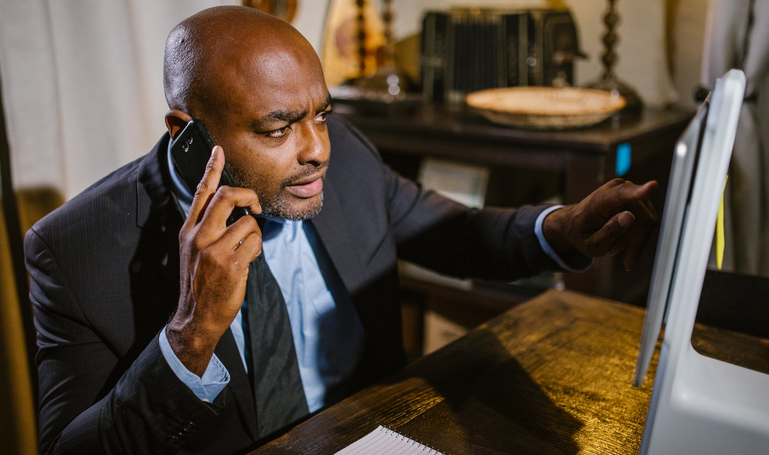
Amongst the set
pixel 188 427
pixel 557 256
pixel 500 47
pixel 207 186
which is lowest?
pixel 188 427

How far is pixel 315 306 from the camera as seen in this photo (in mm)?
1220

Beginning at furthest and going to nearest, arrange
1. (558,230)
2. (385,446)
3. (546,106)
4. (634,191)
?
(546,106) < (558,230) < (634,191) < (385,446)

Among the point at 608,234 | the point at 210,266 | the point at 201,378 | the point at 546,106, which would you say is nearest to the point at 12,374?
the point at 201,378

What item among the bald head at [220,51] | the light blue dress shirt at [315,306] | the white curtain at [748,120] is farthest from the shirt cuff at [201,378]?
the white curtain at [748,120]

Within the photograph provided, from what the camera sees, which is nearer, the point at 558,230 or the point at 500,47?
the point at 558,230

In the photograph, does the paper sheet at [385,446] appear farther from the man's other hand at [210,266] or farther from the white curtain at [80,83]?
the white curtain at [80,83]

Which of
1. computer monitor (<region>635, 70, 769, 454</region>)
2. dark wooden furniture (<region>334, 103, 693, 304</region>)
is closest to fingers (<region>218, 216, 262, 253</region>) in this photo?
computer monitor (<region>635, 70, 769, 454</region>)

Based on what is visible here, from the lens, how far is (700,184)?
54cm

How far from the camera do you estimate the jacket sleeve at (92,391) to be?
87cm

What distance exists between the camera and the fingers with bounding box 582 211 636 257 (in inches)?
36.4

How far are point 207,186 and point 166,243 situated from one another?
260mm

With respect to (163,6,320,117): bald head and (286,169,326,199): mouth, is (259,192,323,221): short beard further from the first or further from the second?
(163,6,320,117): bald head

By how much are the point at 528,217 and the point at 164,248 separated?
67 cm

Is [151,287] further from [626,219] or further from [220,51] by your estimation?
[626,219]
